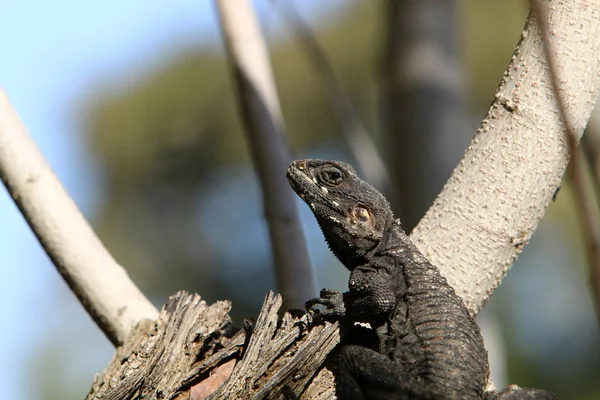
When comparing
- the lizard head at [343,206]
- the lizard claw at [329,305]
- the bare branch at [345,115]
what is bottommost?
the lizard claw at [329,305]

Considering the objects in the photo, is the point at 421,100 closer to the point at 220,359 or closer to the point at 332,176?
the point at 332,176

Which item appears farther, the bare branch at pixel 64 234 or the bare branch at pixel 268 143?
the bare branch at pixel 268 143

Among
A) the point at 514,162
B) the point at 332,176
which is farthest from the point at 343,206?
the point at 514,162

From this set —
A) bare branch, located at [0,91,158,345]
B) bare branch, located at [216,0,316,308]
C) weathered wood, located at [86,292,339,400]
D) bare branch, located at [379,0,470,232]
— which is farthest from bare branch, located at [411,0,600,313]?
bare branch, located at [379,0,470,232]

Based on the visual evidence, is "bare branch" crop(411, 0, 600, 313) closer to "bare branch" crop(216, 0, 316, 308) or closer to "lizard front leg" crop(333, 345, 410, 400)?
"lizard front leg" crop(333, 345, 410, 400)

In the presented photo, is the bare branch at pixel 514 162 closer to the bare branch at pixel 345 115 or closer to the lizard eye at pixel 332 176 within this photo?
Result: the lizard eye at pixel 332 176

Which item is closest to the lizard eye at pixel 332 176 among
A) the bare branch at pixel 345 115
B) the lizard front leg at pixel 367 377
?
the lizard front leg at pixel 367 377

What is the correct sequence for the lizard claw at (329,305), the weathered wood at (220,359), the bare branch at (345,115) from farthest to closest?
1. the bare branch at (345,115)
2. the lizard claw at (329,305)
3. the weathered wood at (220,359)

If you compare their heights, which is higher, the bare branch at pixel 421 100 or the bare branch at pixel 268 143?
the bare branch at pixel 421 100
